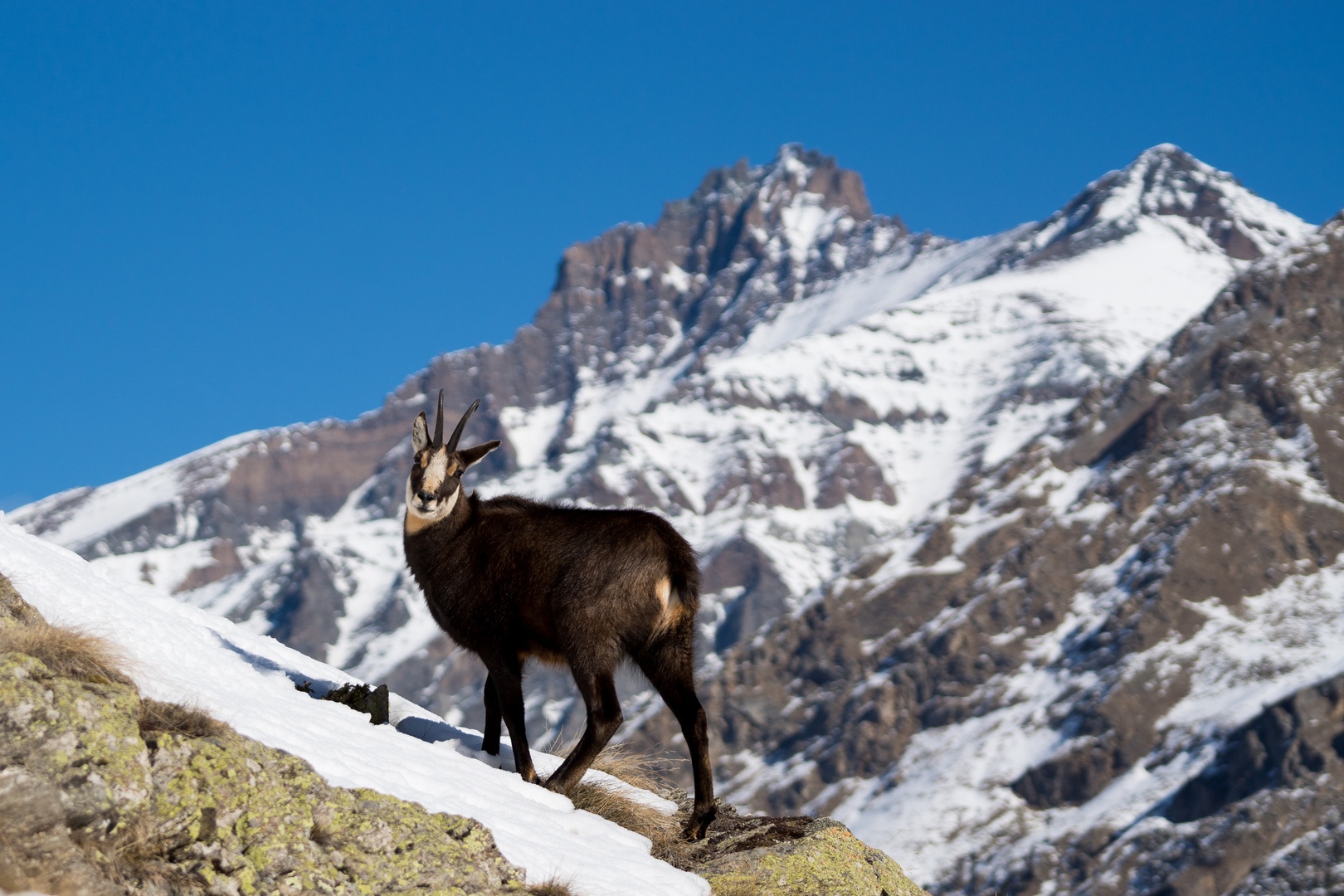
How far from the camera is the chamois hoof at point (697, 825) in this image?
13.1 m

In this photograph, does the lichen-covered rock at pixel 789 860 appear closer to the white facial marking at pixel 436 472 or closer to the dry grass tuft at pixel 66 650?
the white facial marking at pixel 436 472

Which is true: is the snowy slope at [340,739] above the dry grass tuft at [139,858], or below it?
above

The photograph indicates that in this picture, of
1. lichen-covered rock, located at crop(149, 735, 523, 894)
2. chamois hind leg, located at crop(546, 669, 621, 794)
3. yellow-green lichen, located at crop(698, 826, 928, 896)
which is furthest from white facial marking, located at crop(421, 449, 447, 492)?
yellow-green lichen, located at crop(698, 826, 928, 896)

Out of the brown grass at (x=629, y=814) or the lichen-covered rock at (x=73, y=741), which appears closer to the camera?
the lichen-covered rock at (x=73, y=741)

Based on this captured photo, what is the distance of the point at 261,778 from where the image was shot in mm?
9312

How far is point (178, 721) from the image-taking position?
9336mm

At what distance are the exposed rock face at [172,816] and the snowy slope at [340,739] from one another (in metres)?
0.42

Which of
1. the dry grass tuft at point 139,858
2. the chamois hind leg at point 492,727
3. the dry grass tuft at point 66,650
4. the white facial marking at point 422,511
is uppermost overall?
the white facial marking at point 422,511

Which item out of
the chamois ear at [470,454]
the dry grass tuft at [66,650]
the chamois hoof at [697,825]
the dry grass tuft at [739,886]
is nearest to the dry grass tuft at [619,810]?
the chamois hoof at [697,825]

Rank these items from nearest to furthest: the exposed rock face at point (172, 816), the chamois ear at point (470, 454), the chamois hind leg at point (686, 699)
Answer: the exposed rock face at point (172, 816), the chamois hind leg at point (686, 699), the chamois ear at point (470, 454)

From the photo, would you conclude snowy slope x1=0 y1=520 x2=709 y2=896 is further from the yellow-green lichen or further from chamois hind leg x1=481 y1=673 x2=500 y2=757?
the yellow-green lichen

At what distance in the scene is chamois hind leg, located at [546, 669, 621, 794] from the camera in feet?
40.8

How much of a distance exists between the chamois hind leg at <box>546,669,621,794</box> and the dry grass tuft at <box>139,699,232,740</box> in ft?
11.9

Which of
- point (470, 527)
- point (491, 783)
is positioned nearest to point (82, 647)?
point (491, 783)
